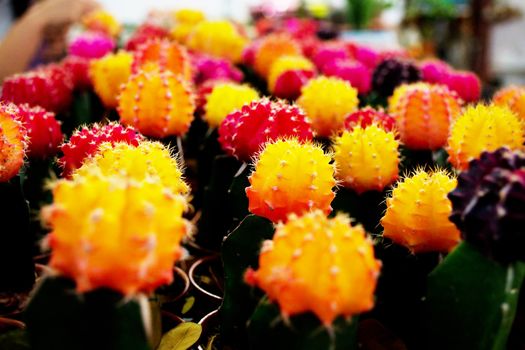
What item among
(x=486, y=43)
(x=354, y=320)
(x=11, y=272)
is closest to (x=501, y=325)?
(x=354, y=320)

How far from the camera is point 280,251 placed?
583 millimetres

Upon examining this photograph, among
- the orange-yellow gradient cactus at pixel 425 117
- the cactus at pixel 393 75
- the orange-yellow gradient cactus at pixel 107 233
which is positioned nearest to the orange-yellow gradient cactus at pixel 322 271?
the orange-yellow gradient cactus at pixel 107 233

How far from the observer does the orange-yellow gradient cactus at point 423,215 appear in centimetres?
74

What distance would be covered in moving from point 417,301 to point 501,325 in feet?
0.50

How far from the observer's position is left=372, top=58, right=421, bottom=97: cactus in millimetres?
1627

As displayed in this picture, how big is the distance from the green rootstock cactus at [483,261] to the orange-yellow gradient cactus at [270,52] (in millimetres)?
1263

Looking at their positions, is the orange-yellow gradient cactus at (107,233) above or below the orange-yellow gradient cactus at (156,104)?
above

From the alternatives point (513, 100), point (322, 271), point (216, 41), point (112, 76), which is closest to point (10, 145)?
point (322, 271)

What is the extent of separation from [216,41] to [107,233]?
1.75 m

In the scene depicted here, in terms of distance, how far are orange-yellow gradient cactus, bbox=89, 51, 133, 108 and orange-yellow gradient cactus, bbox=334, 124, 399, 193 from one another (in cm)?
69

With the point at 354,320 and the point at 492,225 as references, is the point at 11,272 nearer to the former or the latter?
the point at 354,320

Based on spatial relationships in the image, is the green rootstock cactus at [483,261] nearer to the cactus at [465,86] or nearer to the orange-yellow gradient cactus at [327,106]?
the orange-yellow gradient cactus at [327,106]

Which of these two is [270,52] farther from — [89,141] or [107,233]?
[107,233]

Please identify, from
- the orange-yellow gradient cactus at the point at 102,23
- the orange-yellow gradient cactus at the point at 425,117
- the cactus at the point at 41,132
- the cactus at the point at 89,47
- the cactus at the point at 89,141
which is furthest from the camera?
the orange-yellow gradient cactus at the point at 102,23
